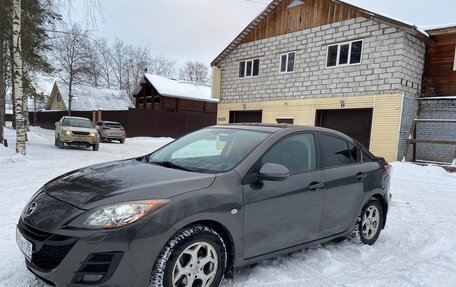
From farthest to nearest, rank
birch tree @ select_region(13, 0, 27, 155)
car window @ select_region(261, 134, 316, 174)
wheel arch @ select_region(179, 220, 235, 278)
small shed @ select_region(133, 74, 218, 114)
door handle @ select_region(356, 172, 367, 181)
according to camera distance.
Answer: small shed @ select_region(133, 74, 218, 114) < birch tree @ select_region(13, 0, 27, 155) < door handle @ select_region(356, 172, 367, 181) < car window @ select_region(261, 134, 316, 174) < wheel arch @ select_region(179, 220, 235, 278)

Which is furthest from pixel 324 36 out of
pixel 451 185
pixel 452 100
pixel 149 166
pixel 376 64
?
pixel 149 166

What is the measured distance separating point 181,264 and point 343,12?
15148 millimetres

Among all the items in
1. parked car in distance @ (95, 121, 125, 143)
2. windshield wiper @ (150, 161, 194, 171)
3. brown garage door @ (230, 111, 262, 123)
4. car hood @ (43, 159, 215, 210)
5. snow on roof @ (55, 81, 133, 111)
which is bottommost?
parked car in distance @ (95, 121, 125, 143)

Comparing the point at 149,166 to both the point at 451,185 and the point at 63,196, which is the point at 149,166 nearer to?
the point at 63,196

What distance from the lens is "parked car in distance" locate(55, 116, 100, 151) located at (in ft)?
48.3

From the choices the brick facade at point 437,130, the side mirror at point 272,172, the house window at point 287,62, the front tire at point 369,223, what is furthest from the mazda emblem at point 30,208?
the house window at point 287,62

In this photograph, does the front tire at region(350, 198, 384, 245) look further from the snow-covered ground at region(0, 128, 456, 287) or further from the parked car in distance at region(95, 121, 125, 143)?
the parked car in distance at region(95, 121, 125, 143)

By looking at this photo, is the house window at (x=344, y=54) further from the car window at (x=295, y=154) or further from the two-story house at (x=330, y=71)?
the car window at (x=295, y=154)

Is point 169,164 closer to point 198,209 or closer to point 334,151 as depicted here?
point 198,209

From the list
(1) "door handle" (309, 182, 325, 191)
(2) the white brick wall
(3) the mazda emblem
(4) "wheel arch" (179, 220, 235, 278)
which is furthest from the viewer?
(2) the white brick wall

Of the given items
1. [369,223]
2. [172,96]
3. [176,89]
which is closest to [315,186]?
[369,223]

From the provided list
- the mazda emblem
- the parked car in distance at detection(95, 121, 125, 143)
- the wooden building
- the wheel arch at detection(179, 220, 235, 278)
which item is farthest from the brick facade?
the parked car in distance at detection(95, 121, 125, 143)

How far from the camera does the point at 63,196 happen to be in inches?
105

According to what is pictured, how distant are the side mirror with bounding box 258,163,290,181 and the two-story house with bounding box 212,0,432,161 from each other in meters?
11.9
